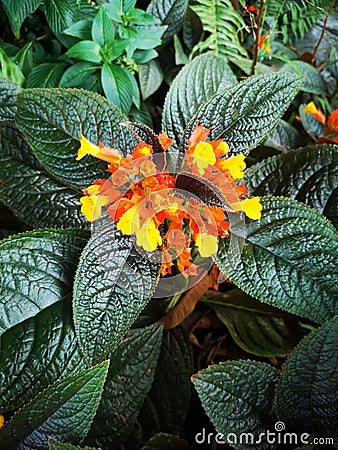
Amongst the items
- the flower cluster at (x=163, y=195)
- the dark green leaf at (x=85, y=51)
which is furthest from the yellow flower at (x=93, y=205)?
the dark green leaf at (x=85, y=51)

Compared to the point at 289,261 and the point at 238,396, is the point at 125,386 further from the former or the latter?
the point at 289,261

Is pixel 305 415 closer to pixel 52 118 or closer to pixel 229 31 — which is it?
pixel 52 118

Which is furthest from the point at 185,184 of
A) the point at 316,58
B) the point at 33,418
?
the point at 316,58

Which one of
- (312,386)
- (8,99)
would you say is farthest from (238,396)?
(8,99)

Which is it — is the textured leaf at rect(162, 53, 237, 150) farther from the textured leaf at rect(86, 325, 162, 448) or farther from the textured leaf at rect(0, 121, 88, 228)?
the textured leaf at rect(86, 325, 162, 448)

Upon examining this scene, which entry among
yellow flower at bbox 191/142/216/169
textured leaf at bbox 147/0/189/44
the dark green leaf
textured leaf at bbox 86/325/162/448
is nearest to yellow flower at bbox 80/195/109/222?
yellow flower at bbox 191/142/216/169
